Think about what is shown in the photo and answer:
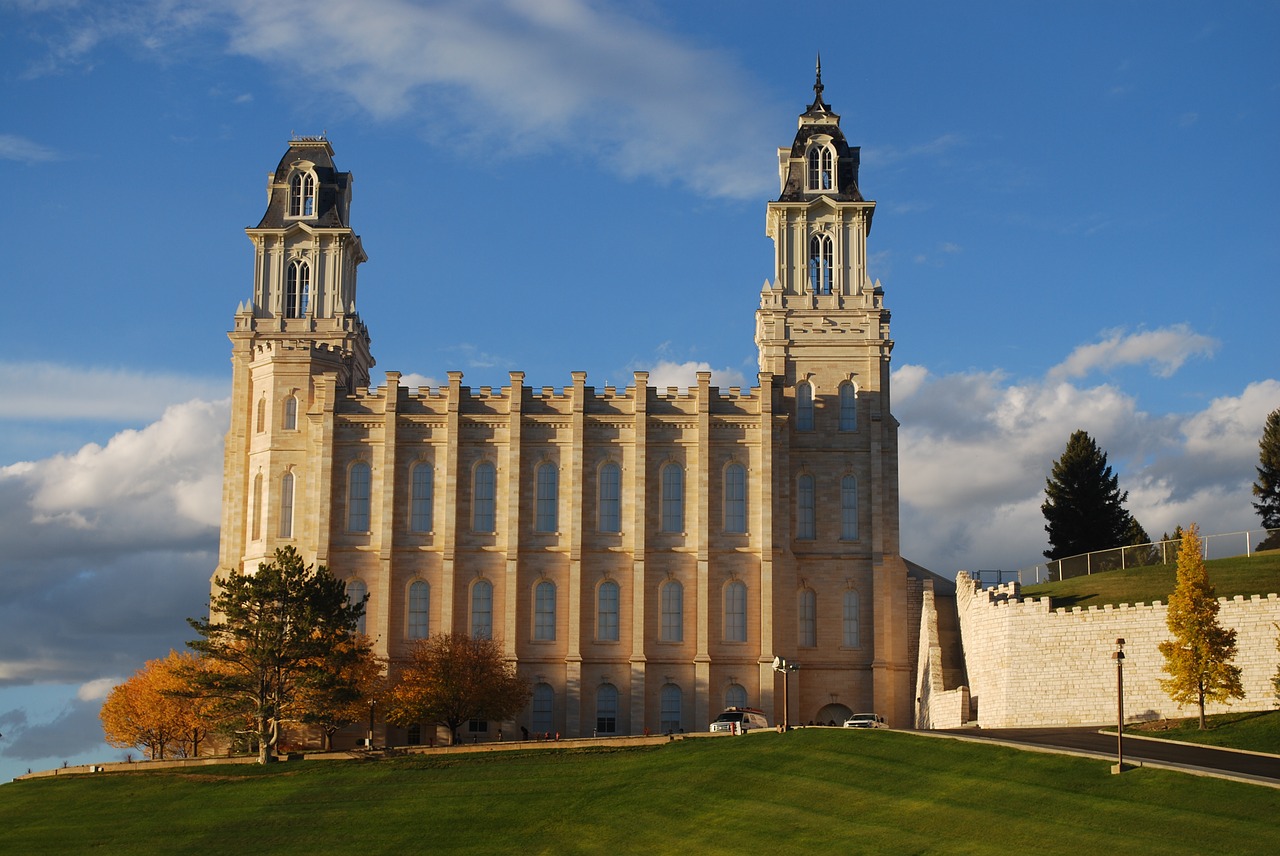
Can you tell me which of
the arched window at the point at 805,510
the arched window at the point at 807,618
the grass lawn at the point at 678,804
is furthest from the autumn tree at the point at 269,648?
the arched window at the point at 805,510

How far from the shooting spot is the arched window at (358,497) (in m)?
73.5

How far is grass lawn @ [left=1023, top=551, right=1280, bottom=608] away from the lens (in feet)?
196

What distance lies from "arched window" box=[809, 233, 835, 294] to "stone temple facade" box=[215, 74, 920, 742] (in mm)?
2701

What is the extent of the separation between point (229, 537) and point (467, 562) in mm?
11139

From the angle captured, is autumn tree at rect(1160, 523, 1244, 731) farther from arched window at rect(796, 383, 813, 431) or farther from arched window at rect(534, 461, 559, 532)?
arched window at rect(534, 461, 559, 532)

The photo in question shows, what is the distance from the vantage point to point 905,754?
52031mm

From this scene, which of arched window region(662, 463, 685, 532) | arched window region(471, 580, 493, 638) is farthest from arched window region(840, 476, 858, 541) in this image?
arched window region(471, 580, 493, 638)

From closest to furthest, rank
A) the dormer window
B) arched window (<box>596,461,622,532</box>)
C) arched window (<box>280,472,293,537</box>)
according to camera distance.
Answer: arched window (<box>596,461,622,532</box>), arched window (<box>280,472,293,537</box>), the dormer window

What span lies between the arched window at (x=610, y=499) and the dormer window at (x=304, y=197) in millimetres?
19335

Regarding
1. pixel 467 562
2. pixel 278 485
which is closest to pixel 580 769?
pixel 467 562

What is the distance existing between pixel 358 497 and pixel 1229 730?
37284 millimetres

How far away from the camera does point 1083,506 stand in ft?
270

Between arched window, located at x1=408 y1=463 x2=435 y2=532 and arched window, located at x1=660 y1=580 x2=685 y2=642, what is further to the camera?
arched window, located at x1=408 y1=463 x2=435 y2=532

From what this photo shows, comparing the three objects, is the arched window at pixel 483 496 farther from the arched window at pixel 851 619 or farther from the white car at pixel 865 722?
the white car at pixel 865 722
